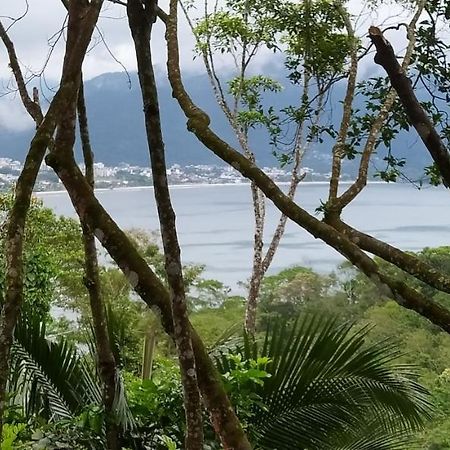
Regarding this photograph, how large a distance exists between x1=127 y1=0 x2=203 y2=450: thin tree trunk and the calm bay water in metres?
6.20

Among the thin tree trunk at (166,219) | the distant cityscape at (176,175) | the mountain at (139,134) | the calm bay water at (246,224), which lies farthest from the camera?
the calm bay water at (246,224)

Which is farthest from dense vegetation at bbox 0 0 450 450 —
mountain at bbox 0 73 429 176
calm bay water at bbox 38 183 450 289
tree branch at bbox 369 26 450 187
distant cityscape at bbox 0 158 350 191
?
calm bay water at bbox 38 183 450 289

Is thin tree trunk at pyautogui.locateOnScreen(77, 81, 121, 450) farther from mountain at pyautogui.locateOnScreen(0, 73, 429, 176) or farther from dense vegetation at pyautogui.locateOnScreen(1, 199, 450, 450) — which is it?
mountain at pyautogui.locateOnScreen(0, 73, 429, 176)

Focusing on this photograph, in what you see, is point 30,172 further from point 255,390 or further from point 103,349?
point 255,390

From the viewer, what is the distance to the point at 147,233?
267 inches

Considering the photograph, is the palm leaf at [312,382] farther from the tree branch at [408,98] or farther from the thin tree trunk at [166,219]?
the tree branch at [408,98]

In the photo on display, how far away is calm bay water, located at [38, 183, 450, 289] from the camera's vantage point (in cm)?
780

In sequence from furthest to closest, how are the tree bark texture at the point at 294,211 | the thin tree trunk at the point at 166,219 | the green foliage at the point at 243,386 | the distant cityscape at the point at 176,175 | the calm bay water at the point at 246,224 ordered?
1. the calm bay water at the point at 246,224
2. the distant cityscape at the point at 176,175
3. the green foliage at the point at 243,386
4. the tree bark texture at the point at 294,211
5. the thin tree trunk at the point at 166,219

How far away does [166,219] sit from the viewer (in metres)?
0.80

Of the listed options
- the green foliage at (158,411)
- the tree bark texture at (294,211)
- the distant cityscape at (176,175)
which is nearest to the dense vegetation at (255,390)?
the green foliage at (158,411)

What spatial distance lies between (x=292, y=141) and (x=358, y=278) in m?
3.87

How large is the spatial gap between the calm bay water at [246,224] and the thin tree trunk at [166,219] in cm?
620

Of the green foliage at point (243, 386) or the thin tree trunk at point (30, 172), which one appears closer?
the thin tree trunk at point (30, 172)

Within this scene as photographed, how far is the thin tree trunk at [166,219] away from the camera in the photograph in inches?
30.5
